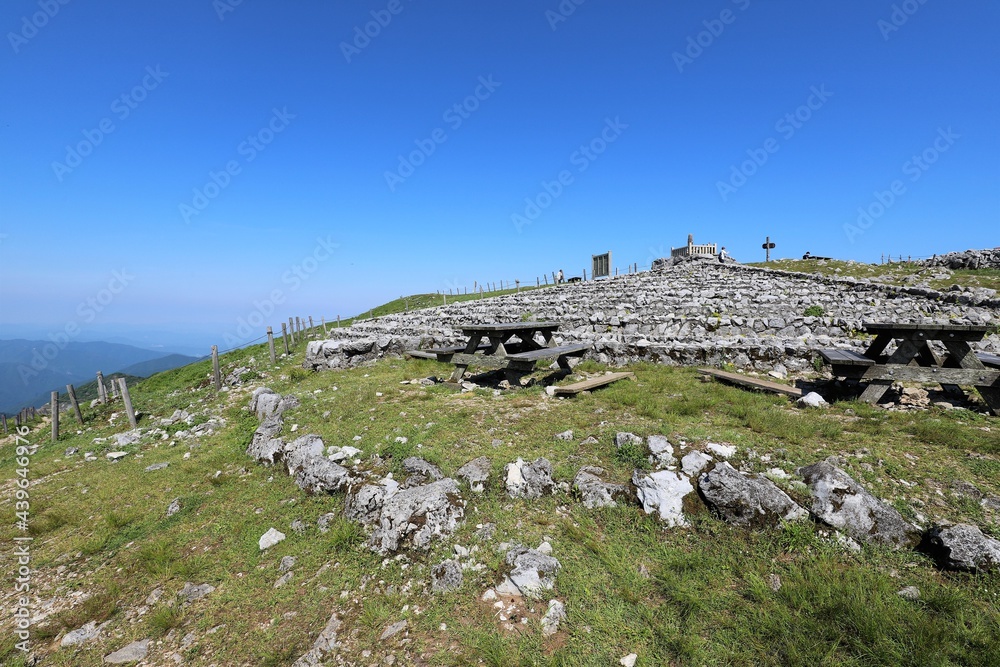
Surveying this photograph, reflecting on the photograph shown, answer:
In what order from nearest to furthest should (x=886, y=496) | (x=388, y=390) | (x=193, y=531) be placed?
(x=886, y=496)
(x=193, y=531)
(x=388, y=390)

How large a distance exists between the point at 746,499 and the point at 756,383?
4620 mm

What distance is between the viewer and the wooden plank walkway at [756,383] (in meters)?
7.45

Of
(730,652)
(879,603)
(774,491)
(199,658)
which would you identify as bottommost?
(199,658)

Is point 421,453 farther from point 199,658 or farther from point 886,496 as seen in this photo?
point 886,496

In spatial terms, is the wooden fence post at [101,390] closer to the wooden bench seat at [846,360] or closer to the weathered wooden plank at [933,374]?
the wooden bench seat at [846,360]

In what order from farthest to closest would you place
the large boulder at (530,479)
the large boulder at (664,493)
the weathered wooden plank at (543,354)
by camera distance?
the weathered wooden plank at (543,354) < the large boulder at (530,479) < the large boulder at (664,493)

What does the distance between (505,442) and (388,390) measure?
451 centimetres

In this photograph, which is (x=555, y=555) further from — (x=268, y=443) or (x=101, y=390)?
(x=101, y=390)

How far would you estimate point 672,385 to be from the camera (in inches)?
331

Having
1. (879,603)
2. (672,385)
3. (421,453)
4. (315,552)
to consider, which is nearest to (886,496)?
(879,603)

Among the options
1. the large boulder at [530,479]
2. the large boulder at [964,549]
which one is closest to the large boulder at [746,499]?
the large boulder at [964,549]

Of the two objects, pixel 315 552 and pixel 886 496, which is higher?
pixel 886 496

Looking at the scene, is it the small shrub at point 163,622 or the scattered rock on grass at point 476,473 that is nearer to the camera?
the small shrub at point 163,622

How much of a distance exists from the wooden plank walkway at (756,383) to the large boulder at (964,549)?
4.20 meters
